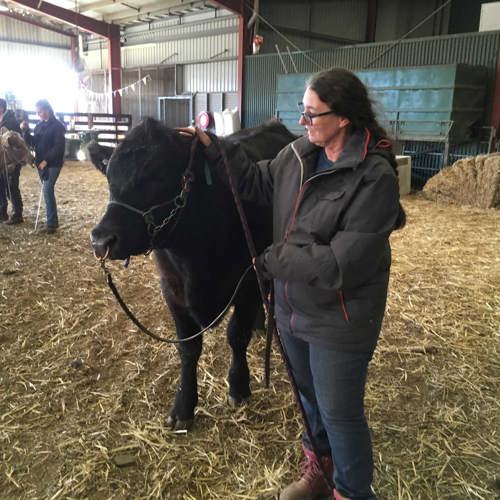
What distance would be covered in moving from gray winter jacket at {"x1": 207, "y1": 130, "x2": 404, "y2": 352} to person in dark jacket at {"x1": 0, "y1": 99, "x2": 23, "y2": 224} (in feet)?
21.6

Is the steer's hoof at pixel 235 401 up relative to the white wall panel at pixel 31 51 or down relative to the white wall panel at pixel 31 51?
down

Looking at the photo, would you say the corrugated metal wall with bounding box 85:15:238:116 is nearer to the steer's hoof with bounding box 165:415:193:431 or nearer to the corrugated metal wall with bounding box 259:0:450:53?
the corrugated metal wall with bounding box 259:0:450:53

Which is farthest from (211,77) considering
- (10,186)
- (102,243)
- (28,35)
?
(102,243)

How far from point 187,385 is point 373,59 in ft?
38.2

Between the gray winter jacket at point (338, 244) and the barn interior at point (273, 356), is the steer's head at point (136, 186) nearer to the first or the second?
the gray winter jacket at point (338, 244)

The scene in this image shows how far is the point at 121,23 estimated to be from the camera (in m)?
20.0

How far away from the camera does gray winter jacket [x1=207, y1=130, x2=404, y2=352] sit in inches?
60.7

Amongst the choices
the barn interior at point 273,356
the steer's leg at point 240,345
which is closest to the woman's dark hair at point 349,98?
the barn interior at point 273,356

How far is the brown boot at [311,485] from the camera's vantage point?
2.13m

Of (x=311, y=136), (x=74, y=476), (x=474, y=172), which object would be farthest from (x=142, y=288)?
(x=474, y=172)

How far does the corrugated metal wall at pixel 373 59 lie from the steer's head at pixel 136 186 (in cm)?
1076

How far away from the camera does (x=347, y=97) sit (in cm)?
162

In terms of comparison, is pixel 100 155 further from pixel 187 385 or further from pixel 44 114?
pixel 44 114

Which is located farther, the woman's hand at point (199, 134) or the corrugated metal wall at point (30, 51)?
Result: the corrugated metal wall at point (30, 51)
